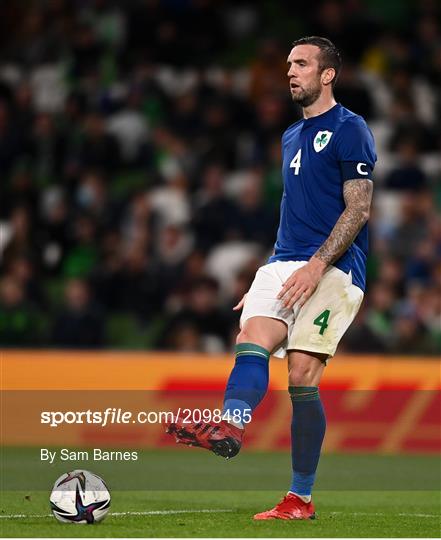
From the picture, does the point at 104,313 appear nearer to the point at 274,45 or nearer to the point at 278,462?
the point at 278,462

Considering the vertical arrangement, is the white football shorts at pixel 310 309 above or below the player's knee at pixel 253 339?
above

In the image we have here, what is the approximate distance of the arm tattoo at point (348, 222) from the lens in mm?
7145

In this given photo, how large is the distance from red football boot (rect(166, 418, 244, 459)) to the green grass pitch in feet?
1.25

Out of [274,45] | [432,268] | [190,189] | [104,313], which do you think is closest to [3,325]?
[104,313]

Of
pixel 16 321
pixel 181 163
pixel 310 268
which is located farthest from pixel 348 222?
pixel 181 163

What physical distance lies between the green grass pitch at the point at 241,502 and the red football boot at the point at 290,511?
0.32ft

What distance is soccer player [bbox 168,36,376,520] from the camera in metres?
7.14

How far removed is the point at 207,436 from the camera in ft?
21.4

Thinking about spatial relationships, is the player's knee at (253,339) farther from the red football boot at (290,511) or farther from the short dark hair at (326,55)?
the short dark hair at (326,55)

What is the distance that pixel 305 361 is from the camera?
23.7 ft

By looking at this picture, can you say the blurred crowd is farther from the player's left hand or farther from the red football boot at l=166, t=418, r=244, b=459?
the red football boot at l=166, t=418, r=244, b=459

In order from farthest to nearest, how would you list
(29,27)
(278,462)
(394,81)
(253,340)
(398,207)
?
(29,27), (394,81), (398,207), (278,462), (253,340)

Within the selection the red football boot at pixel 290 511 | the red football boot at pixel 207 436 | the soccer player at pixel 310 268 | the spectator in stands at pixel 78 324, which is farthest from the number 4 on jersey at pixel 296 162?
the spectator in stands at pixel 78 324

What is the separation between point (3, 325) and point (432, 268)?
439cm
